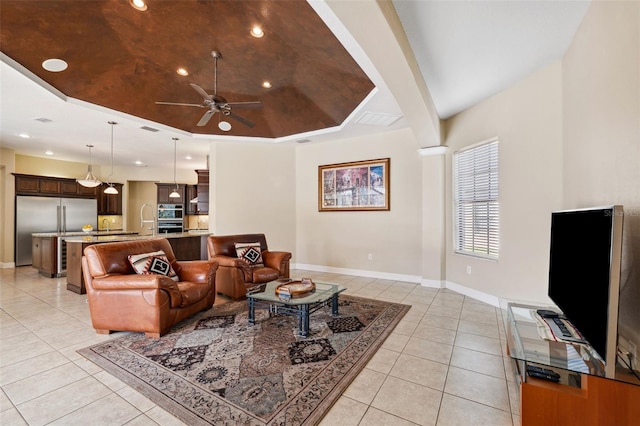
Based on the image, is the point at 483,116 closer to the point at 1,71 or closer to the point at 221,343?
the point at 221,343

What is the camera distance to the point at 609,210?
53.1 inches

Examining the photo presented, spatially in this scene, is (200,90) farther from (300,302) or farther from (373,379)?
(373,379)

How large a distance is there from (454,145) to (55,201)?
30.8ft

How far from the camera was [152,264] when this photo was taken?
10.6ft

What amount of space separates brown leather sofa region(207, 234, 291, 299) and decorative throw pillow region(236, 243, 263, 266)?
10 centimetres

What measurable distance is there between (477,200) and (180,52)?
448cm

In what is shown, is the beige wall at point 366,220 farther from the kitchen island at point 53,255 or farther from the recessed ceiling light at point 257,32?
the kitchen island at point 53,255

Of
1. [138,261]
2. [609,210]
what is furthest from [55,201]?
[609,210]

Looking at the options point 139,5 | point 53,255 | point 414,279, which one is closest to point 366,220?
→ point 414,279

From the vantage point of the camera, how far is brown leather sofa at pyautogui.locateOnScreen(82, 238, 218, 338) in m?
2.75

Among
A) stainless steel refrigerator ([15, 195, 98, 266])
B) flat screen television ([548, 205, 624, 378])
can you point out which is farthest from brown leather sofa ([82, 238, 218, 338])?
stainless steel refrigerator ([15, 195, 98, 266])

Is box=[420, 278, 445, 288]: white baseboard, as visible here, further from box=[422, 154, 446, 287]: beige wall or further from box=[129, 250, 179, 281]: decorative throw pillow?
box=[129, 250, 179, 281]: decorative throw pillow

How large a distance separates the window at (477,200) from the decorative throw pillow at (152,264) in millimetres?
4184

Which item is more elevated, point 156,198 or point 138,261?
point 156,198
